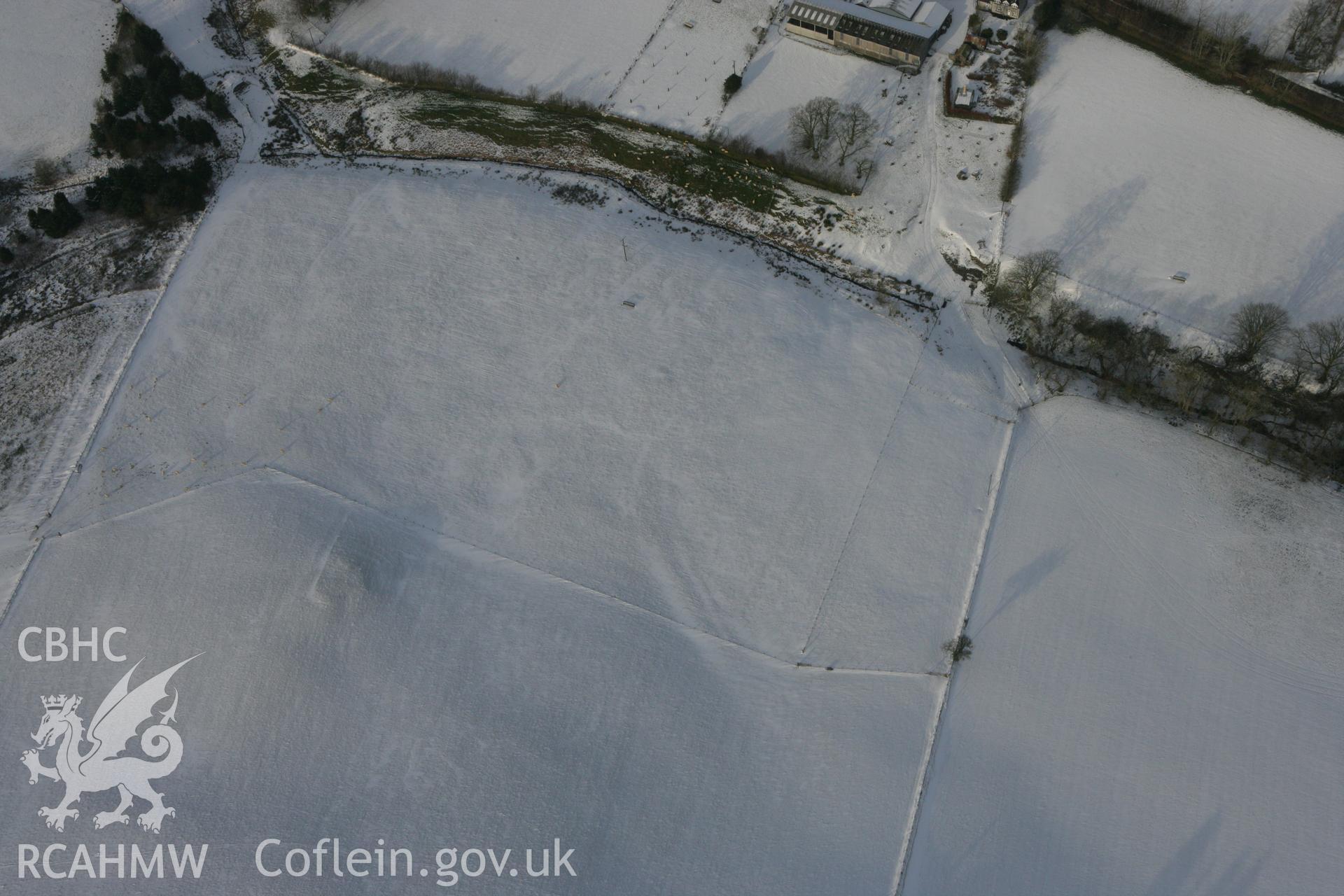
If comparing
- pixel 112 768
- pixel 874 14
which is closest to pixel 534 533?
pixel 112 768

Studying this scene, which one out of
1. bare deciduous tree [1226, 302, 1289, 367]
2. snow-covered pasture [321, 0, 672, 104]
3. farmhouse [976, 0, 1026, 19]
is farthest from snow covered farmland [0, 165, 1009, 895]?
farmhouse [976, 0, 1026, 19]

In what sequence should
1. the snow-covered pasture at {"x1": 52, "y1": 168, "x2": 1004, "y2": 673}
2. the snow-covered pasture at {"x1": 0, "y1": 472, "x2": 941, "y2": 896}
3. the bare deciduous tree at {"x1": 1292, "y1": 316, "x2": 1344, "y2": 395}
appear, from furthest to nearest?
the bare deciduous tree at {"x1": 1292, "y1": 316, "x2": 1344, "y2": 395}
the snow-covered pasture at {"x1": 52, "y1": 168, "x2": 1004, "y2": 673}
the snow-covered pasture at {"x1": 0, "y1": 472, "x2": 941, "y2": 896}

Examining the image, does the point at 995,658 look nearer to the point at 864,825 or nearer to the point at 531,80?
the point at 864,825

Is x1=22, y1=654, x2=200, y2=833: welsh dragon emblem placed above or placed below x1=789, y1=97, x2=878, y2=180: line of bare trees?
below

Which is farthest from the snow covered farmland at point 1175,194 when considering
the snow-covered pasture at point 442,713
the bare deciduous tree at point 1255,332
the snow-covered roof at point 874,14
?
the snow-covered pasture at point 442,713

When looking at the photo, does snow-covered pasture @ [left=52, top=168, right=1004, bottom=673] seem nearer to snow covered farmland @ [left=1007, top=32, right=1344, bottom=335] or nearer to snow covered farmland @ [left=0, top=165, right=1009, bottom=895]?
snow covered farmland @ [left=0, top=165, right=1009, bottom=895]

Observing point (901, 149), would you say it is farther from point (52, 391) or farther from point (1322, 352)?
point (52, 391)

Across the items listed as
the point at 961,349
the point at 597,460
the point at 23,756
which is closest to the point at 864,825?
the point at 597,460
